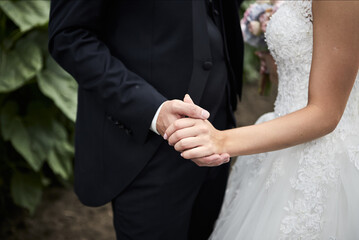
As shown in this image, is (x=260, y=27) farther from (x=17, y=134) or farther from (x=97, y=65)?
(x=17, y=134)

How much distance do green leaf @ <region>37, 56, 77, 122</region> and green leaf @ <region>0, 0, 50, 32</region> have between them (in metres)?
0.34

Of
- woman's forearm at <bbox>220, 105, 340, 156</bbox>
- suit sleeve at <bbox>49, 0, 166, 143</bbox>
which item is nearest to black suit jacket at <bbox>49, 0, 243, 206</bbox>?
suit sleeve at <bbox>49, 0, 166, 143</bbox>

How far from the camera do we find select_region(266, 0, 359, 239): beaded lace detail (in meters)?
1.30

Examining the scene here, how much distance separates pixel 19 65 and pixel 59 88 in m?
0.29

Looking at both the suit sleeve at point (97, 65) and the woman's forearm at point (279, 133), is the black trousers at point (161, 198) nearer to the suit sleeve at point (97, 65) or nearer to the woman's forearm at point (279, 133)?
the suit sleeve at point (97, 65)

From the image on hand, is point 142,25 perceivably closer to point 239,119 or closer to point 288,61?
point 288,61

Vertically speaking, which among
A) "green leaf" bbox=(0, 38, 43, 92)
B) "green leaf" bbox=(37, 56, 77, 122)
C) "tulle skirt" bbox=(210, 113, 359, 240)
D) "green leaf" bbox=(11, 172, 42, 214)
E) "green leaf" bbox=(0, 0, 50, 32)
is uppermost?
"tulle skirt" bbox=(210, 113, 359, 240)

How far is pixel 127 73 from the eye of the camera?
1323mm

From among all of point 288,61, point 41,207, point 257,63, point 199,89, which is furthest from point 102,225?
point 257,63

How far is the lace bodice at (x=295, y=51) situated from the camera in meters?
1.30

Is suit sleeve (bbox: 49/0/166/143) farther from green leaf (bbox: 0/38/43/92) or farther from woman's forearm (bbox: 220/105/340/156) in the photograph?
green leaf (bbox: 0/38/43/92)

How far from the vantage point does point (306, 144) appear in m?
1.39

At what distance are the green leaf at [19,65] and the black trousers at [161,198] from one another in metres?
1.32

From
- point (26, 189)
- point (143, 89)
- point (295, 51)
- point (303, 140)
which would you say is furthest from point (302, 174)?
point (26, 189)
